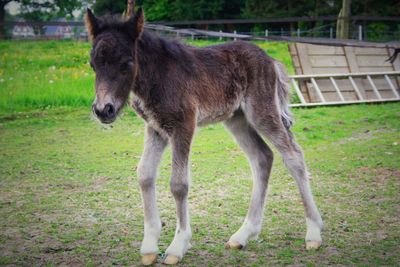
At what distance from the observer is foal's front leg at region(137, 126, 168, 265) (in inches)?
201

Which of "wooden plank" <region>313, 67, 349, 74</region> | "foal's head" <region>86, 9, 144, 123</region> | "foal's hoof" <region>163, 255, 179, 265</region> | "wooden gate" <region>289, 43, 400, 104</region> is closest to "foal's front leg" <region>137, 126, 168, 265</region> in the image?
"foal's hoof" <region>163, 255, 179, 265</region>

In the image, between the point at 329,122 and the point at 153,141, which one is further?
the point at 329,122

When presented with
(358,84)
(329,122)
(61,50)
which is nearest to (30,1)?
(61,50)

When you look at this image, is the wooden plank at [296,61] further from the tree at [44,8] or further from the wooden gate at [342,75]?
the tree at [44,8]

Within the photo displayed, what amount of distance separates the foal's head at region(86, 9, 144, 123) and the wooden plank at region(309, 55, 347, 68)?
12.2 meters

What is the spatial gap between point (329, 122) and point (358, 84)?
4.09 metres

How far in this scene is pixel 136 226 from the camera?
625 centimetres

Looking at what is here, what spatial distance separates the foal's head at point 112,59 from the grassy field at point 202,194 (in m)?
1.44

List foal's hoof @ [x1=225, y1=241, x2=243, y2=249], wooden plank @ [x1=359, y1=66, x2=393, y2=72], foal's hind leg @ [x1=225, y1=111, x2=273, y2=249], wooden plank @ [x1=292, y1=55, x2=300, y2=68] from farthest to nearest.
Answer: wooden plank @ [x1=359, y1=66, x2=393, y2=72] < wooden plank @ [x1=292, y1=55, x2=300, y2=68] < foal's hind leg @ [x1=225, y1=111, x2=273, y2=249] < foal's hoof @ [x1=225, y1=241, x2=243, y2=249]

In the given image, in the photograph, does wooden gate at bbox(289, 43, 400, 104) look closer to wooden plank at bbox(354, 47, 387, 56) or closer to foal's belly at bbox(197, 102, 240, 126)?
wooden plank at bbox(354, 47, 387, 56)

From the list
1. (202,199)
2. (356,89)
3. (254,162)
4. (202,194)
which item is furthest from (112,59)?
(356,89)

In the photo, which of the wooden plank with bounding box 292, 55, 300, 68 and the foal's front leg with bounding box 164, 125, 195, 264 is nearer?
the foal's front leg with bounding box 164, 125, 195, 264

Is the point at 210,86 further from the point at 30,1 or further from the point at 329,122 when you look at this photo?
the point at 30,1

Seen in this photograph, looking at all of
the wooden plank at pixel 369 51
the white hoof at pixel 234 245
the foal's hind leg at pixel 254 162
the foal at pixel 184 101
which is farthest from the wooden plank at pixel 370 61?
the white hoof at pixel 234 245
